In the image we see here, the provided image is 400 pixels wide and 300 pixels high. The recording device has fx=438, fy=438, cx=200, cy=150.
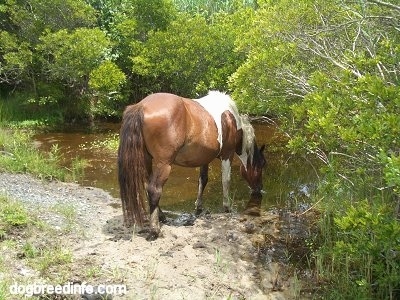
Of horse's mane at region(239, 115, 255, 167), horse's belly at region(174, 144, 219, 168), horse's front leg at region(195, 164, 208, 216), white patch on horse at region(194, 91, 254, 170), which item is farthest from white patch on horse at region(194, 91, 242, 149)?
horse's front leg at region(195, 164, 208, 216)

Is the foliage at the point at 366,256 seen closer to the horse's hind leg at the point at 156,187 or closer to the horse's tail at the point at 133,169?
the horse's hind leg at the point at 156,187

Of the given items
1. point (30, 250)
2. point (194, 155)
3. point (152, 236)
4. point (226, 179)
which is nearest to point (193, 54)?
point (226, 179)

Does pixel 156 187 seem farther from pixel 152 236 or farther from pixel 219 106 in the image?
pixel 219 106

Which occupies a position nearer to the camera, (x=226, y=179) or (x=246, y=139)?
(x=226, y=179)

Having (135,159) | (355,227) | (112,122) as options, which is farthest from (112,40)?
(355,227)

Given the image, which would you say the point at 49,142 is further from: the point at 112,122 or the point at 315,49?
the point at 315,49

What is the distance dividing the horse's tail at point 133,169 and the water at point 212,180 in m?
1.69

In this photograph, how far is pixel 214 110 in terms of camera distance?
626 centimetres

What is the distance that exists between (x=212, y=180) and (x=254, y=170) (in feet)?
4.35

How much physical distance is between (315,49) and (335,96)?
2061 mm

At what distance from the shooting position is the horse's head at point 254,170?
7211 mm

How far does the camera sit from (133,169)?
503cm

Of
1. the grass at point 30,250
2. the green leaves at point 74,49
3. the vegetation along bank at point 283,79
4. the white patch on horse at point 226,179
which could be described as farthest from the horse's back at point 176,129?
the green leaves at point 74,49

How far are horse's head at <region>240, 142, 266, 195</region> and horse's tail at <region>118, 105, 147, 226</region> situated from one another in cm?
256
